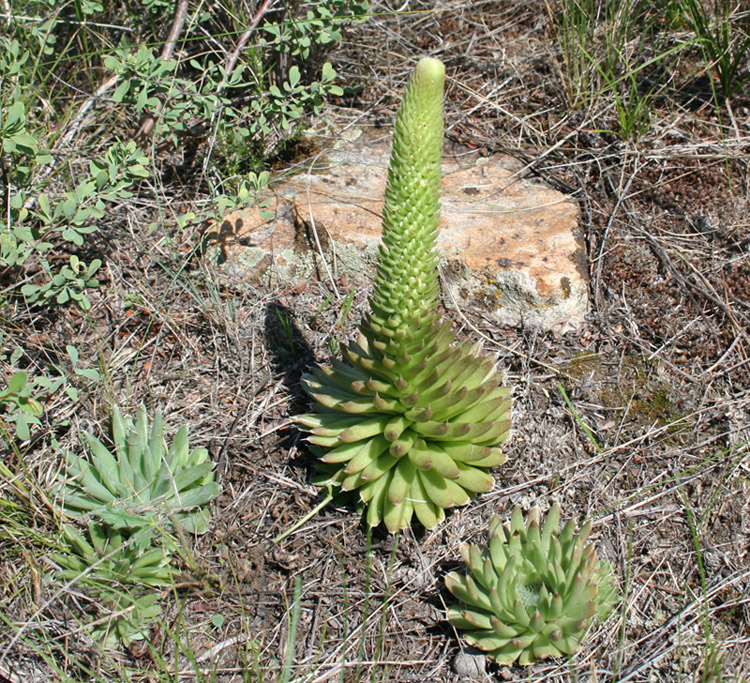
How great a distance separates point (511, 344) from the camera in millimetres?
3297

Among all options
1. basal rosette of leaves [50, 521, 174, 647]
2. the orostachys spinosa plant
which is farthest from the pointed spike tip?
basal rosette of leaves [50, 521, 174, 647]

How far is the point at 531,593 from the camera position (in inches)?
94.7

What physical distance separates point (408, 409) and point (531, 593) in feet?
2.51

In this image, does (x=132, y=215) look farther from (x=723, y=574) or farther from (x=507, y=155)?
(x=723, y=574)

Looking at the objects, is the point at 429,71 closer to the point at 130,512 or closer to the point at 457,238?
the point at 457,238

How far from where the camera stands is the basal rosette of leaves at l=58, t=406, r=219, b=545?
2.64 meters

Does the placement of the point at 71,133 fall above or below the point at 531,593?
above

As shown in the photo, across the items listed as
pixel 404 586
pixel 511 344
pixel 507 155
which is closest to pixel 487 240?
pixel 511 344

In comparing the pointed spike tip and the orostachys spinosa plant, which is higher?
the pointed spike tip

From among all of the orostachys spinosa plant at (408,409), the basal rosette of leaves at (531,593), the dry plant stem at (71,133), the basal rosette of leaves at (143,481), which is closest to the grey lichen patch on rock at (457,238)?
the orostachys spinosa plant at (408,409)

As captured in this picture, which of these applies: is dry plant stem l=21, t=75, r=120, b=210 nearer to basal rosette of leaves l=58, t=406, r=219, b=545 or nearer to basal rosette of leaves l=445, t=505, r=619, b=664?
basal rosette of leaves l=58, t=406, r=219, b=545

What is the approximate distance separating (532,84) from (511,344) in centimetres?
190

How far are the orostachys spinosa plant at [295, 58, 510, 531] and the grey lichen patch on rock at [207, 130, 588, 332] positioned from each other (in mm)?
663

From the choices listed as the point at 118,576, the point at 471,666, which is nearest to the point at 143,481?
the point at 118,576
